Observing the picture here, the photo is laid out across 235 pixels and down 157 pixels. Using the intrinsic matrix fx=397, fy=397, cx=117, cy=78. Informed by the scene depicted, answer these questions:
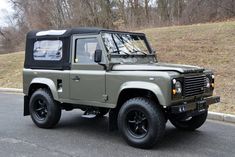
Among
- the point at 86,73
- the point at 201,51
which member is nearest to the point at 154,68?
the point at 86,73

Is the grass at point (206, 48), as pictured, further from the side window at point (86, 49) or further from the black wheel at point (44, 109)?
the black wheel at point (44, 109)

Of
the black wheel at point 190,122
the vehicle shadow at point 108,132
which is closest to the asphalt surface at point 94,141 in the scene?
the vehicle shadow at point 108,132

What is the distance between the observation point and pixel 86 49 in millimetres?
7645

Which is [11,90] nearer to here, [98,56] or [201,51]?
[201,51]

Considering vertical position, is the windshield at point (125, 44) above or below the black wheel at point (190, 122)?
above

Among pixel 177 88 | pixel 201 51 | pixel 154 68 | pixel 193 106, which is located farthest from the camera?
pixel 201 51

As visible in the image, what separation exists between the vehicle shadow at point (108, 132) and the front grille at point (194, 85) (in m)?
0.91

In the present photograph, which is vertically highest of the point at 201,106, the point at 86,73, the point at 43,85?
the point at 86,73

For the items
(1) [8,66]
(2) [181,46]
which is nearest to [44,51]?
(2) [181,46]

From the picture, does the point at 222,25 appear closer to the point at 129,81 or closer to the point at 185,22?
the point at 185,22

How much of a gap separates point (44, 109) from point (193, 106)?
10.8 ft

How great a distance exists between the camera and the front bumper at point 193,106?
639 cm

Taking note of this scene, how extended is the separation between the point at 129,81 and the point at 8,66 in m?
14.3

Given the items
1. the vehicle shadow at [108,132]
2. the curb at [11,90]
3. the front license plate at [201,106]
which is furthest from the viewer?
the curb at [11,90]
